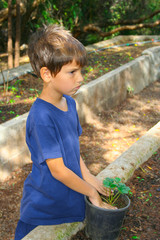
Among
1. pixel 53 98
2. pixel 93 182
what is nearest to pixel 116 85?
pixel 93 182

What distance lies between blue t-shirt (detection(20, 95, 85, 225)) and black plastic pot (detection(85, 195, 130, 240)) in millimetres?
107

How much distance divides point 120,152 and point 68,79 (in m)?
2.67

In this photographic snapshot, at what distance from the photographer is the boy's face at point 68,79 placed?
65.9 inches

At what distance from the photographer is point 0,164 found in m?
3.40

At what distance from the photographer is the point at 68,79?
5.54ft

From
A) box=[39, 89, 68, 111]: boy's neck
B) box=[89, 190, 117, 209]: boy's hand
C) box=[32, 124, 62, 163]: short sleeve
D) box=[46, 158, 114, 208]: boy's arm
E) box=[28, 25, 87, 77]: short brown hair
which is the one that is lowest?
box=[89, 190, 117, 209]: boy's hand

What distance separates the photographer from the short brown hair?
1640 millimetres

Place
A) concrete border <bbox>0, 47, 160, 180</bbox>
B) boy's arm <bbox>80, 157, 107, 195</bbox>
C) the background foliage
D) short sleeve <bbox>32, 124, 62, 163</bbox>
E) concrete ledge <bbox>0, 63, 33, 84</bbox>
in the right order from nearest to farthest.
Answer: short sleeve <bbox>32, 124, 62, 163</bbox>, boy's arm <bbox>80, 157, 107, 195</bbox>, concrete border <bbox>0, 47, 160, 180</bbox>, concrete ledge <bbox>0, 63, 33, 84</bbox>, the background foliage

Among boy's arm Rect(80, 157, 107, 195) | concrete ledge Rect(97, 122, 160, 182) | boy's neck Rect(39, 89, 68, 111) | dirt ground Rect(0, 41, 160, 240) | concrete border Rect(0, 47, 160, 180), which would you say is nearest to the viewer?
boy's neck Rect(39, 89, 68, 111)

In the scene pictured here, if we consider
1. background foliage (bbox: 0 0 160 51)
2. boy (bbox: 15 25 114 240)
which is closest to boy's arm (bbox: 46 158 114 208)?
boy (bbox: 15 25 114 240)

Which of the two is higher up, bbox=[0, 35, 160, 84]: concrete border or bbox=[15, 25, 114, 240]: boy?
bbox=[15, 25, 114, 240]: boy

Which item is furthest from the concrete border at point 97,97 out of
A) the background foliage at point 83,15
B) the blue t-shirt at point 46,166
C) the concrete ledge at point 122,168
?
the background foliage at point 83,15

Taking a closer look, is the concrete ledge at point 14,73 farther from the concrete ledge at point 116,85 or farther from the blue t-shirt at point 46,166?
the blue t-shirt at point 46,166

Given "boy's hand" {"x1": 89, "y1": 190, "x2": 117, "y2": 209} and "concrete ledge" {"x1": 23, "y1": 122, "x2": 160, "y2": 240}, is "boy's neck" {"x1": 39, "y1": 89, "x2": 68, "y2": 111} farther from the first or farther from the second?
"concrete ledge" {"x1": 23, "y1": 122, "x2": 160, "y2": 240}
